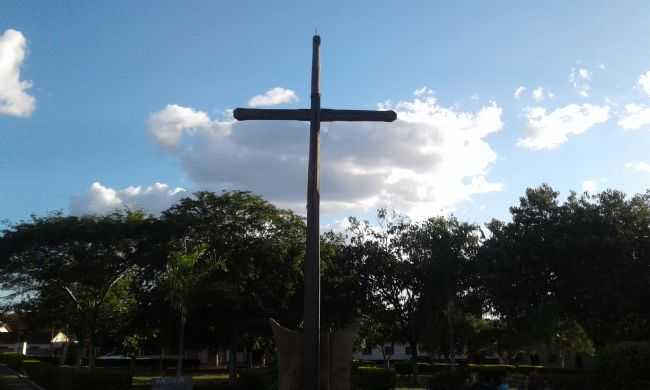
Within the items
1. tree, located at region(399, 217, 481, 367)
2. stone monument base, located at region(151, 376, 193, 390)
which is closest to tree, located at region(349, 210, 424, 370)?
tree, located at region(399, 217, 481, 367)

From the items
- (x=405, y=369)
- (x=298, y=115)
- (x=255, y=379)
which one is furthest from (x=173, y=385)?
(x=405, y=369)

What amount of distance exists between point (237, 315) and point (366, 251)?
1167 cm

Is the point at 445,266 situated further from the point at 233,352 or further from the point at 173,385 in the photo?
the point at 173,385

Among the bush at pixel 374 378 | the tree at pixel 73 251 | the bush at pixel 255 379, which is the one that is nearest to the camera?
the bush at pixel 255 379

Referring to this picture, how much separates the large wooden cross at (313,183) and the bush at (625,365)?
997cm

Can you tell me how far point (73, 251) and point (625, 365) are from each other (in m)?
24.0

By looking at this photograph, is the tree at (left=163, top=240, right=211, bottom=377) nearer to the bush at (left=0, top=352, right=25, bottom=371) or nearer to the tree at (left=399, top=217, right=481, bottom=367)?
the tree at (left=399, top=217, right=481, bottom=367)

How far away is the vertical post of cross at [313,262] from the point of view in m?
8.68

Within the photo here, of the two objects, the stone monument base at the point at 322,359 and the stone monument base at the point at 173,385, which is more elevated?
the stone monument base at the point at 322,359

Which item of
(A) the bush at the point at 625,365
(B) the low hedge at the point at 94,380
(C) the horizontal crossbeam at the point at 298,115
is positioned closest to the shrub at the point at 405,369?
(B) the low hedge at the point at 94,380

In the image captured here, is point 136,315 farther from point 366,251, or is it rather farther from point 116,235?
point 366,251

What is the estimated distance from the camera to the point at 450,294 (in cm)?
3803

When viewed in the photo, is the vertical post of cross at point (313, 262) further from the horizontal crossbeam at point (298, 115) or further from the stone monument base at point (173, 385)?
the stone monument base at point (173, 385)

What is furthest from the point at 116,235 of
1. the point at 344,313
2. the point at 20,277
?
the point at 344,313
